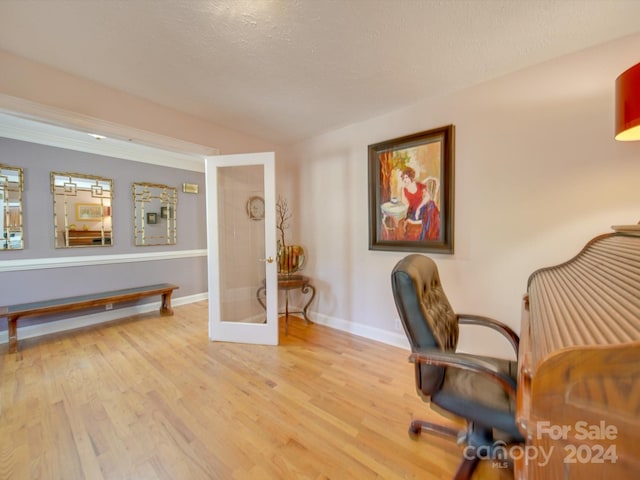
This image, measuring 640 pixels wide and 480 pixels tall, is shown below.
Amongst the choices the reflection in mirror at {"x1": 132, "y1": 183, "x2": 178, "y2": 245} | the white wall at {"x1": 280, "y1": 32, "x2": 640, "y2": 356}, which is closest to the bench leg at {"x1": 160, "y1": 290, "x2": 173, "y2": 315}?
the reflection in mirror at {"x1": 132, "y1": 183, "x2": 178, "y2": 245}

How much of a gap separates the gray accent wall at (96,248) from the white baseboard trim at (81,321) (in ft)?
0.24

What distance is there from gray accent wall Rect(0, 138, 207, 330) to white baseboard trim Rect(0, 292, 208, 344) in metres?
0.07

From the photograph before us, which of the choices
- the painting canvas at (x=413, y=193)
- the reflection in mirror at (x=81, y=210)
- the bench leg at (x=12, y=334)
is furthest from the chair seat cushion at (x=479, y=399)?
the reflection in mirror at (x=81, y=210)

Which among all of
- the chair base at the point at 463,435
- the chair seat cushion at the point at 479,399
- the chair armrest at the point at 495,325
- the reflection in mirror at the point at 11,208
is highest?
the reflection in mirror at the point at 11,208

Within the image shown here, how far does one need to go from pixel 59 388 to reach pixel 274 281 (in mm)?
1858

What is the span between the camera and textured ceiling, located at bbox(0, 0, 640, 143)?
4.56ft

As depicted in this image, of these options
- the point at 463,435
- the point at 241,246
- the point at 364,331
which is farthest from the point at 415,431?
the point at 241,246

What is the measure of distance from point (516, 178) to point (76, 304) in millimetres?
4716

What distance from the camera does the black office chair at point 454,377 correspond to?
1.05m

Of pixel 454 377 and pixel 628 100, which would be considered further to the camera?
pixel 454 377

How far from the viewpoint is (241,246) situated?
2973mm

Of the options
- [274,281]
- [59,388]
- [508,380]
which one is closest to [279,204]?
[274,281]

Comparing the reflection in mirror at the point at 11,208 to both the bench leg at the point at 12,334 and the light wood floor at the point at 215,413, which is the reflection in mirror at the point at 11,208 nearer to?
the bench leg at the point at 12,334

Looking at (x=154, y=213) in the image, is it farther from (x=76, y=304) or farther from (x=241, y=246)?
(x=241, y=246)
